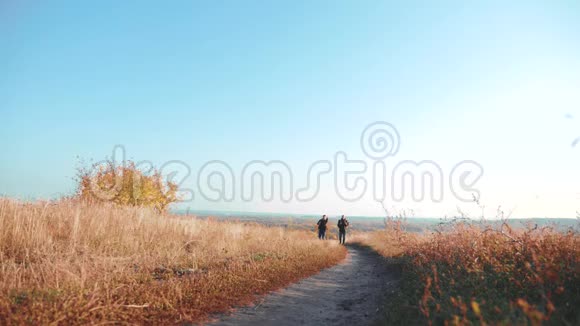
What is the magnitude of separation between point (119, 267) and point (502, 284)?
24.2 ft

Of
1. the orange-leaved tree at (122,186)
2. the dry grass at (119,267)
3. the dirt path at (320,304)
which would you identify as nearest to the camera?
the dry grass at (119,267)

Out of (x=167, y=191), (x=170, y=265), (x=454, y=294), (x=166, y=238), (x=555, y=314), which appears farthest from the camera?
(x=167, y=191)

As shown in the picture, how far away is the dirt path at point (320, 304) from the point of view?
5941 millimetres

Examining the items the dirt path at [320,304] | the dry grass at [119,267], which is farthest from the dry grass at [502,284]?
the dry grass at [119,267]

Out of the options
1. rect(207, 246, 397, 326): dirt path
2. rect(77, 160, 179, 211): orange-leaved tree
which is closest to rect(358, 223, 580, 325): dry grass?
rect(207, 246, 397, 326): dirt path

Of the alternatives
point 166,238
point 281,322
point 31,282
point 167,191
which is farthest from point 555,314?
point 167,191

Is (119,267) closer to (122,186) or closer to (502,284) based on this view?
(502,284)

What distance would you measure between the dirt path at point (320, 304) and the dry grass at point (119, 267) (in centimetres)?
51

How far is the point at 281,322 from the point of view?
19.0 feet

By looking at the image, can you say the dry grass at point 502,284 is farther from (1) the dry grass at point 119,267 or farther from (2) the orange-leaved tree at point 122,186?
(2) the orange-leaved tree at point 122,186

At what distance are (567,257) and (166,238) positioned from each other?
1135 cm

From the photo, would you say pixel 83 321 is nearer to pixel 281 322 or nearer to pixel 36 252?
pixel 281 322

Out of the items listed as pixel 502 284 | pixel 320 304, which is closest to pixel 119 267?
pixel 320 304

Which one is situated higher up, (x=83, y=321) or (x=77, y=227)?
(x=77, y=227)
